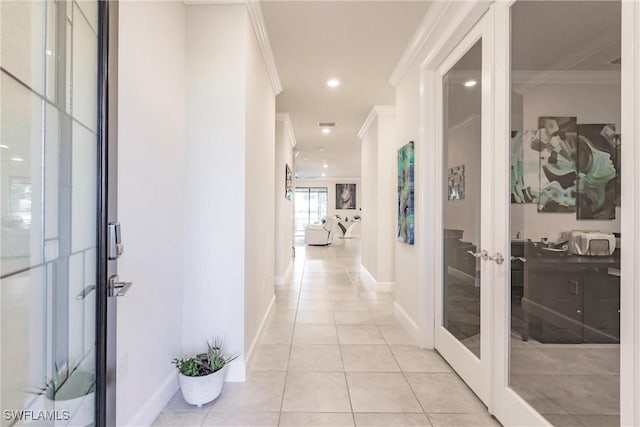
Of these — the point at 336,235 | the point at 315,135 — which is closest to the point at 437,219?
the point at 315,135

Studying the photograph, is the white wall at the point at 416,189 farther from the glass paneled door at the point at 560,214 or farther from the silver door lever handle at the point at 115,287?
the silver door lever handle at the point at 115,287

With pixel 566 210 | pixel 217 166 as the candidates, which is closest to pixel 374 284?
pixel 217 166

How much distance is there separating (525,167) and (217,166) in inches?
74.8

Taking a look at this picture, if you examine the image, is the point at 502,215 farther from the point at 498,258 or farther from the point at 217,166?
the point at 217,166

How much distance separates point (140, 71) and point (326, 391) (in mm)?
2213

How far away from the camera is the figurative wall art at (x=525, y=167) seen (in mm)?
1595

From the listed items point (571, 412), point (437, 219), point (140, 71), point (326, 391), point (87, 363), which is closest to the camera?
point (87, 363)

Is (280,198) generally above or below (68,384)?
above

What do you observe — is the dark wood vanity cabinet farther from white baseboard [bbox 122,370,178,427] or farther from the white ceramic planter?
white baseboard [bbox 122,370,178,427]

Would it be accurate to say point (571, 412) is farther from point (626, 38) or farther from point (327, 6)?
point (327, 6)

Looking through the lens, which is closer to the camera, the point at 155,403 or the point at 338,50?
the point at 155,403

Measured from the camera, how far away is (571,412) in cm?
140

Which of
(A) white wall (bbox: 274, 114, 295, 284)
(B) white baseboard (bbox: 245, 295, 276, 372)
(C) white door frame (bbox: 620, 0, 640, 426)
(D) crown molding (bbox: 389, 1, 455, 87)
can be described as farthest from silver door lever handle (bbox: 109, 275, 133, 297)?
(A) white wall (bbox: 274, 114, 295, 284)

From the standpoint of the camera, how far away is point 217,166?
86.0 inches
